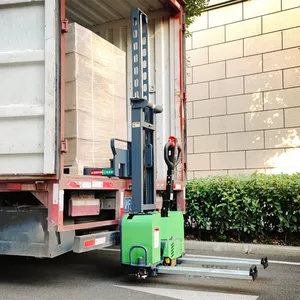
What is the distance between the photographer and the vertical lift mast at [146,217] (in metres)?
4.44

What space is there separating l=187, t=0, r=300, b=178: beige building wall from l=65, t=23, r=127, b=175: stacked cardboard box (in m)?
5.19

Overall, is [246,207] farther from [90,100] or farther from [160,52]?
[90,100]

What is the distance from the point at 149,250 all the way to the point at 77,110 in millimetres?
1805

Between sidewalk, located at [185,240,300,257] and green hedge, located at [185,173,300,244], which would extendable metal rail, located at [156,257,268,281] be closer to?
sidewalk, located at [185,240,300,257]

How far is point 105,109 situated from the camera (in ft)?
18.1

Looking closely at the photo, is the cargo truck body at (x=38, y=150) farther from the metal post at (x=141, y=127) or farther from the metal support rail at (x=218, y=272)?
the metal support rail at (x=218, y=272)

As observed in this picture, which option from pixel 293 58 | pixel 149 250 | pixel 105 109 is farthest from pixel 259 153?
pixel 149 250

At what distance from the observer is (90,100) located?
17.2 ft

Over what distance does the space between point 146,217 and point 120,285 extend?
0.85m

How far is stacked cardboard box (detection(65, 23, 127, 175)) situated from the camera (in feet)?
16.5

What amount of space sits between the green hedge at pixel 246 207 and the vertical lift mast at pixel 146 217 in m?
2.16

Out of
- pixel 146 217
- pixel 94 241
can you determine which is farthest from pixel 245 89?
pixel 94 241

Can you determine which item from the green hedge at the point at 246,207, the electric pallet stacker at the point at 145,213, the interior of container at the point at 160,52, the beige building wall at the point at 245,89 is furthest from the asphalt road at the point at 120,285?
the beige building wall at the point at 245,89

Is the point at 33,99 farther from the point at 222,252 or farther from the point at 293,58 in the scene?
the point at 293,58
